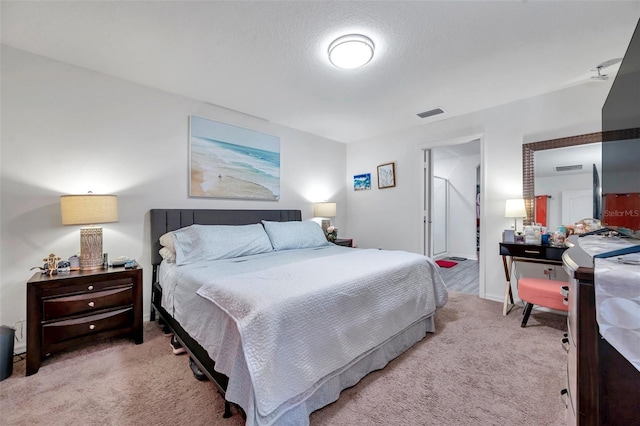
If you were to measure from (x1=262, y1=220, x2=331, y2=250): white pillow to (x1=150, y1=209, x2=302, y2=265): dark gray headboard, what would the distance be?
11.1 inches

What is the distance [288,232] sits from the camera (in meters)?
3.11

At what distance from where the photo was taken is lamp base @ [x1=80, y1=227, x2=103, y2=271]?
7.04ft

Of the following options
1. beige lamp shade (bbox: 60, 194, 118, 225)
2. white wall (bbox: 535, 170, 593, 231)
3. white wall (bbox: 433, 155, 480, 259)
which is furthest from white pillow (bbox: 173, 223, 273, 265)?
white wall (bbox: 433, 155, 480, 259)

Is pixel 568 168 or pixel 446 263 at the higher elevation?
pixel 568 168

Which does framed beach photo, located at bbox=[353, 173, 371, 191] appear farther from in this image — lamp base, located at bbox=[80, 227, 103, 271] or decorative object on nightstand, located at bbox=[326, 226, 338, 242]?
lamp base, located at bbox=[80, 227, 103, 271]

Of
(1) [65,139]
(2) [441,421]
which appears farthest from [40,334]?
(2) [441,421]

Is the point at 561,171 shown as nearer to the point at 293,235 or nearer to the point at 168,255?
the point at 293,235

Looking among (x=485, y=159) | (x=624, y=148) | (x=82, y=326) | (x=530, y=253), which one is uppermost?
(x=485, y=159)

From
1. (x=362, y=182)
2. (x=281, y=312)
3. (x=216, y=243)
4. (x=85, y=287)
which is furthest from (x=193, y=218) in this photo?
(x=362, y=182)

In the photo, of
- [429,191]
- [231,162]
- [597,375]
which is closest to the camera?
[597,375]

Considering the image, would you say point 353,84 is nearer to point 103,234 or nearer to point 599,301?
point 599,301

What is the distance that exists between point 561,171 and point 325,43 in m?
2.80

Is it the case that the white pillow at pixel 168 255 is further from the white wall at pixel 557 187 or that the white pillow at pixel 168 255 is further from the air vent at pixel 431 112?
the white wall at pixel 557 187

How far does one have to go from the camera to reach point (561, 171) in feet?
9.12
